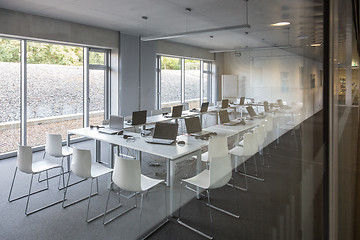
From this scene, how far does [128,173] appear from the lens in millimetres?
2705

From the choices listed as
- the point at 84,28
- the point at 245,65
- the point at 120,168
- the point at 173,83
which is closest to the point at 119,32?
the point at 84,28

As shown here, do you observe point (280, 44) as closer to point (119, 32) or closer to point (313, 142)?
point (313, 142)

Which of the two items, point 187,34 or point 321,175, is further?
point 187,34

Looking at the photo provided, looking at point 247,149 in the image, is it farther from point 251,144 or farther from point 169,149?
point 169,149

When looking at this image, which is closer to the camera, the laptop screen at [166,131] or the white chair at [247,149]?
the white chair at [247,149]

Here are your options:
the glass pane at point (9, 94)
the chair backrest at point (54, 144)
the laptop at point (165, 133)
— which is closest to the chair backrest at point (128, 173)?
the laptop at point (165, 133)

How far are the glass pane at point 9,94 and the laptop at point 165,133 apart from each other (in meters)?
3.96

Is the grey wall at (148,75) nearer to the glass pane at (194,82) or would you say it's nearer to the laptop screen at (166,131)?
the glass pane at (194,82)

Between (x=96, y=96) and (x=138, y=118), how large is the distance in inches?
111

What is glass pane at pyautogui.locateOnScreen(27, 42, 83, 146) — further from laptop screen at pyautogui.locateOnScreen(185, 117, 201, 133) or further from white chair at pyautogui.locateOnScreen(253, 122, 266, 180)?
white chair at pyautogui.locateOnScreen(253, 122, 266, 180)

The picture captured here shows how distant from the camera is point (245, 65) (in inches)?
63.3

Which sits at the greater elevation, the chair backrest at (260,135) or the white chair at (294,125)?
the white chair at (294,125)

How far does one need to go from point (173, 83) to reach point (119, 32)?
2.72m

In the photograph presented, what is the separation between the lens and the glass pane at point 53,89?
6168 millimetres
